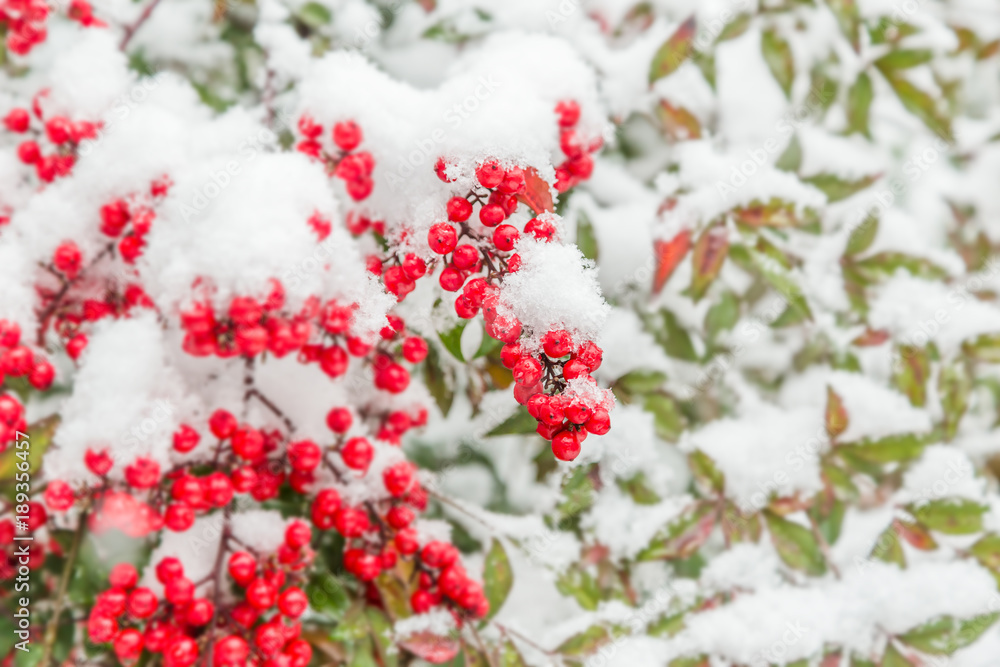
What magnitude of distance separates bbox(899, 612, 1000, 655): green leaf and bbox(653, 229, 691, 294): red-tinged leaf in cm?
79

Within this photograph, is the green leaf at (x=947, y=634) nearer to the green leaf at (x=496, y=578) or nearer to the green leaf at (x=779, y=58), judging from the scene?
the green leaf at (x=496, y=578)

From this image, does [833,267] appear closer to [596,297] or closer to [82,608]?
[596,297]

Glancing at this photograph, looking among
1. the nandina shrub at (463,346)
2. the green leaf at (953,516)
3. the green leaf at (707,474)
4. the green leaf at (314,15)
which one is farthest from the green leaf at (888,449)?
the green leaf at (314,15)

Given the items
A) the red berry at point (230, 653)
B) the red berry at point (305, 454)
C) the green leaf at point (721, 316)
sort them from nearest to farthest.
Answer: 1. the red berry at point (230, 653)
2. the red berry at point (305, 454)
3. the green leaf at point (721, 316)

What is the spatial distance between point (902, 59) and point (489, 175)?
1257mm

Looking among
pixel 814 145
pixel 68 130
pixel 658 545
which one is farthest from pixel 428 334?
pixel 814 145

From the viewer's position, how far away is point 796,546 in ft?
3.98

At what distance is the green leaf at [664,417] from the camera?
4.00 feet

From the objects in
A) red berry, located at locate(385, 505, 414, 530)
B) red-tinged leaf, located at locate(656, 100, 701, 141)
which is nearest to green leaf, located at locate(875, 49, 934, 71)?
red-tinged leaf, located at locate(656, 100, 701, 141)

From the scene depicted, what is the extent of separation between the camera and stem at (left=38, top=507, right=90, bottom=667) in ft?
3.27

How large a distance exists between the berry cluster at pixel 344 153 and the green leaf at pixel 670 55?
23.7 inches

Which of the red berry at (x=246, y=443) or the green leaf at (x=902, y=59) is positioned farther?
the green leaf at (x=902, y=59)

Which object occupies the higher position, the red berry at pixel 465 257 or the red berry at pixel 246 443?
the red berry at pixel 465 257

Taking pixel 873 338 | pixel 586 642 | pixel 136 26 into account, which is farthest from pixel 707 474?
pixel 136 26
